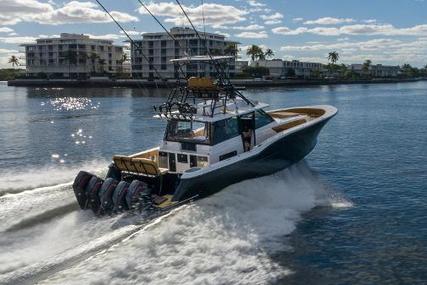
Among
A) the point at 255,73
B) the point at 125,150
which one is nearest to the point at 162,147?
the point at 125,150

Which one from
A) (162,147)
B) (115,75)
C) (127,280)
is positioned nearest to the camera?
(127,280)

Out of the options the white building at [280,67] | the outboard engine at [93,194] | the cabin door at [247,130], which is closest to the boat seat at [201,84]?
the cabin door at [247,130]

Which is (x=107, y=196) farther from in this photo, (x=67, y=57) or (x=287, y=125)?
(x=67, y=57)

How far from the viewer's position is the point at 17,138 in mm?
34781

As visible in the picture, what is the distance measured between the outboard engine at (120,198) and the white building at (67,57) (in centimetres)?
14924

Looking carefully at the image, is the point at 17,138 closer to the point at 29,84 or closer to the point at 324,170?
the point at 324,170

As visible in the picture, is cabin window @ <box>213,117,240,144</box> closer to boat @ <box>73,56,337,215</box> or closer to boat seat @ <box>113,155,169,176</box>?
boat @ <box>73,56,337,215</box>

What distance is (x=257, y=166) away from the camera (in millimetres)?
16453

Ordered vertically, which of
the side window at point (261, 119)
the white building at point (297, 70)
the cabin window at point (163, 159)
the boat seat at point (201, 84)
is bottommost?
the cabin window at point (163, 159)

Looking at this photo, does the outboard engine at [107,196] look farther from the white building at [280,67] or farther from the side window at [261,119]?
the white building at [280,67]

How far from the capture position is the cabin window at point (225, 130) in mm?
15592

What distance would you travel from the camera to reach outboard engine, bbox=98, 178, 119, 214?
1347cm

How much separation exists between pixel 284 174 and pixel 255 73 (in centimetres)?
14132

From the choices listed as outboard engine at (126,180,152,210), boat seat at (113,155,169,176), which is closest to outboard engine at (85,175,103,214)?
outboard engine at (126,180,152,210)
